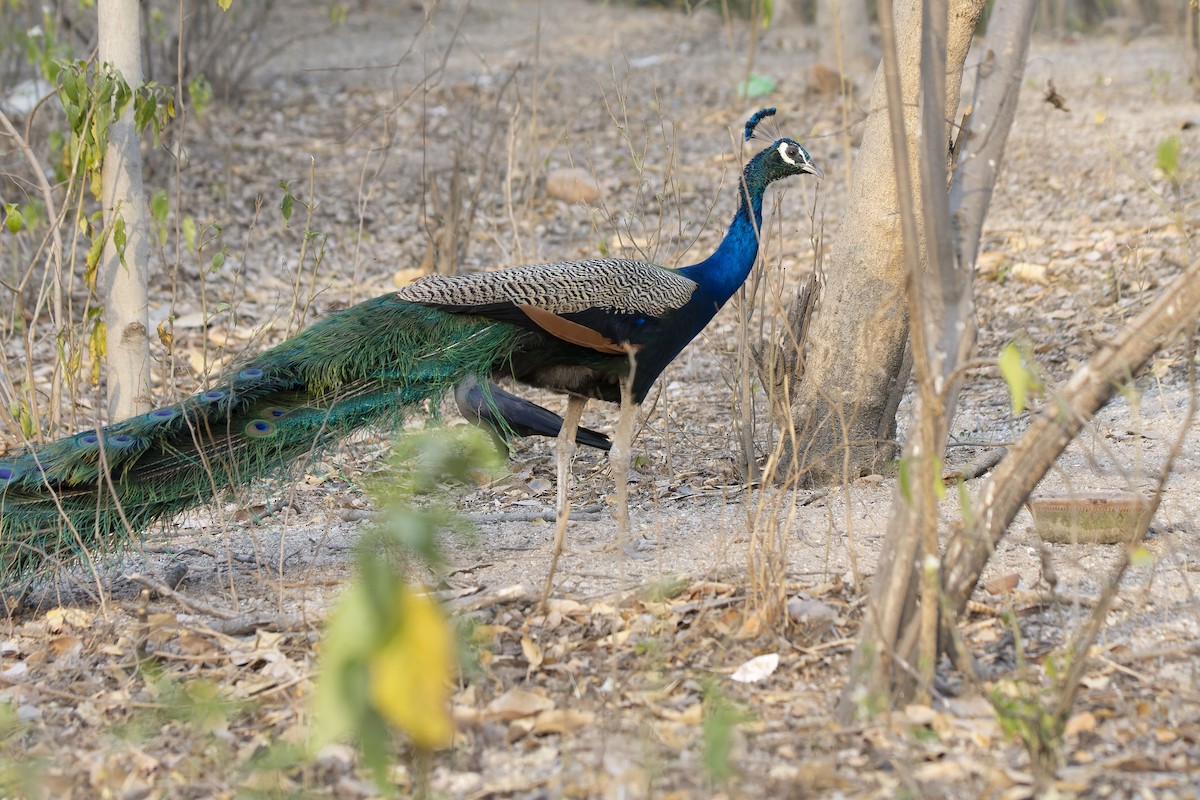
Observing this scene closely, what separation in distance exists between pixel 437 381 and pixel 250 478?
0.65 metres

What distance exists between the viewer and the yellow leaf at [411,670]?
Answer: 5.90ft

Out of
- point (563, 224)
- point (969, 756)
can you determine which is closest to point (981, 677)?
point (969, 756)

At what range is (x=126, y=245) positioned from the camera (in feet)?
15.6

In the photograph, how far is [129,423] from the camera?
381 centimetres

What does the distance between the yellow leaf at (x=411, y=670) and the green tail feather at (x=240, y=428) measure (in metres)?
1.88

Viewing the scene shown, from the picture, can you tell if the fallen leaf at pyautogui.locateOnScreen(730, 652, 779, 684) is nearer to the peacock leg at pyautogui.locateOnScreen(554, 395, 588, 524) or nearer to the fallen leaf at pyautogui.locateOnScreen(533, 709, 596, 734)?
the fallen leaf at pyautogui.locateOnScreen(533, 709, 596, 734)

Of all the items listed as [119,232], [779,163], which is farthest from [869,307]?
[119,232]

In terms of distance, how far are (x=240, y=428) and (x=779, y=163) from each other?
7.15 ft

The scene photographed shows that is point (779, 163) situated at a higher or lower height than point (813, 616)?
higher

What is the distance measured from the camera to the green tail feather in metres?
3.70

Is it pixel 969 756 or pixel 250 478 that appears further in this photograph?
pixel 250 478

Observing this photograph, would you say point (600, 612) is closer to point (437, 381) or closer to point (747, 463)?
point (437, 381)

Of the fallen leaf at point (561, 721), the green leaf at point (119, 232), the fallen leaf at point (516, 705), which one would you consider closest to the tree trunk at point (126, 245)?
the green leaf at point (119, 232)

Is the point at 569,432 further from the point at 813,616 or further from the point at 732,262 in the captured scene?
the point at 813,616
